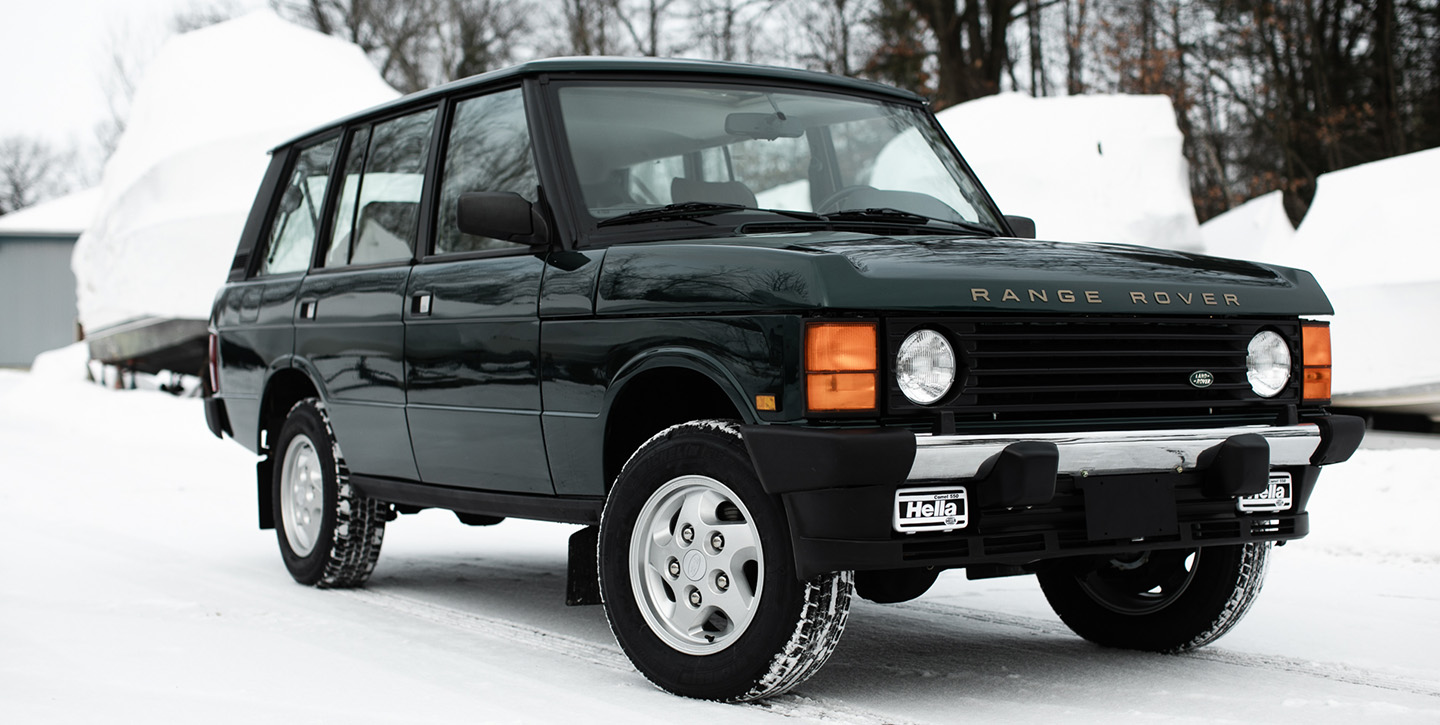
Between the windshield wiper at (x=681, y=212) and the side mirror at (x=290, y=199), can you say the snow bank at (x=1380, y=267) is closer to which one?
the windshield wiper at (x=681, y=212)

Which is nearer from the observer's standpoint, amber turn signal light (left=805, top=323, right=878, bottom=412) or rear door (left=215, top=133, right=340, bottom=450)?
amber turn signal light (left=805, top=323, right=878, bottom=412)

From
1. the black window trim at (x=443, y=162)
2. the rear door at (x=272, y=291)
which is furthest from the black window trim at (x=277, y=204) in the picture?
the black window trim at (x=443, y=162)

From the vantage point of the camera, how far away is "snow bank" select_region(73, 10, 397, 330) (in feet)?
76.1

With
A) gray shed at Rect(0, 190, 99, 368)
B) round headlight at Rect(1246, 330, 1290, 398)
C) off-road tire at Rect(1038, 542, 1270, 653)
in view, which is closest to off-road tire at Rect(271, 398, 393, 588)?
off-road tire at Rect(1038, 542, 1270, 653)

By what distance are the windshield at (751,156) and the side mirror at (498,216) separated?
20cm

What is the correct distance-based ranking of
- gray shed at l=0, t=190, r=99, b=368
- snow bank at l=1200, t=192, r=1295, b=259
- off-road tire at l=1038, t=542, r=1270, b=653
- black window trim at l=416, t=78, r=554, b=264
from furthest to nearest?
gray shed at l=0, t=190, r=99, b=368 → snow bank at l=1200, t=192, r=1295, b=259 → black window trim at l=416, t=78, r=554, b=264 → off-road tire at l=1038, t=542, r=1270, b=653

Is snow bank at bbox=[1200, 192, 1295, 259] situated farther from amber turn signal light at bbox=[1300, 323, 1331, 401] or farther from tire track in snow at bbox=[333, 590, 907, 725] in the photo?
tire track in snow at bbox=[333, 590, 907, 725]

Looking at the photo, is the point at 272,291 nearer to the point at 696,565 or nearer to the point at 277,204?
the point at 277,204

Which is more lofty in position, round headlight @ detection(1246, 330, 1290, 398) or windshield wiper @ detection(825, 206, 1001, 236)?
windshield wiper @ detection(825, 206, 1001, 236)

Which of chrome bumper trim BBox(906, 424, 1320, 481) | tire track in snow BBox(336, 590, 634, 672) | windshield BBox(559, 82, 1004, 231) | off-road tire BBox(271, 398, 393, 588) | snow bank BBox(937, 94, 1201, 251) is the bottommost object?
tire track in snow BBox(336, 590, 634, 672)

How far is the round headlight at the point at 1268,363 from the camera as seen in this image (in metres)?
4.47

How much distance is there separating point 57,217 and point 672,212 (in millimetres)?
52005

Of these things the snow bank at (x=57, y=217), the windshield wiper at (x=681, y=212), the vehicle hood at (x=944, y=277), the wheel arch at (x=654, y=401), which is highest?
the snow bank at (x=57, y=217)

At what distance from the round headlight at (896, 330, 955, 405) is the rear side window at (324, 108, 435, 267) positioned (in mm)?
2565
